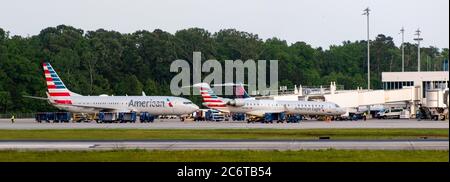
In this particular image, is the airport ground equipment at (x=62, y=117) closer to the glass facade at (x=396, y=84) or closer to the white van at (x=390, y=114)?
the white van at (x=390, y=114)

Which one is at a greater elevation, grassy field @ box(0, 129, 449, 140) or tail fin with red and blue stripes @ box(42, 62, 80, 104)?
tail fin with red and blue stripes @ box(42, 62, 80, 104)

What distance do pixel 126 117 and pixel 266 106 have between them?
649 inches

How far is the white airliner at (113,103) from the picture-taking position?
12288cm

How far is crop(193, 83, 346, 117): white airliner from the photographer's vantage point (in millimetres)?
122500

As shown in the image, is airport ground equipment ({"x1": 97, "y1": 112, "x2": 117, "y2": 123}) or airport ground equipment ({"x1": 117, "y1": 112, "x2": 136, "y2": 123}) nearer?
airport ground equipment ({"x1": 97, "y1": 112, "x2": 117, "y2": 123})

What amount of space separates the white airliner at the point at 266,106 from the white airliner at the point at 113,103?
3.87 metres

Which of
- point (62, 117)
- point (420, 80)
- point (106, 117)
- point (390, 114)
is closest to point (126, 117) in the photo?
point (106, 117)

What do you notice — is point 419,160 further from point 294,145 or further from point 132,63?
point 132,63

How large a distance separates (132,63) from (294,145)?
482ft

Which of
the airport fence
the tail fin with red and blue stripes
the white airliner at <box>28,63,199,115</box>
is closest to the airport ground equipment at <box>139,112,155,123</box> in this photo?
the white airliner at <box>28,63,199,115</box>

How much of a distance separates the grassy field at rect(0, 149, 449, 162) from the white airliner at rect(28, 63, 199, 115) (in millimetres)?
73513

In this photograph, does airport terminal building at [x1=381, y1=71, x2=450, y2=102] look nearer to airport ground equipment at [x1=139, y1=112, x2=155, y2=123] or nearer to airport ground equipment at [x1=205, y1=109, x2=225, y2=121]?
airport ground equipment at [x1=205, y1=109, x2=225, y2=121]

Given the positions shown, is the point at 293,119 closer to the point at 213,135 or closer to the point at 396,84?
the point at 396,84
